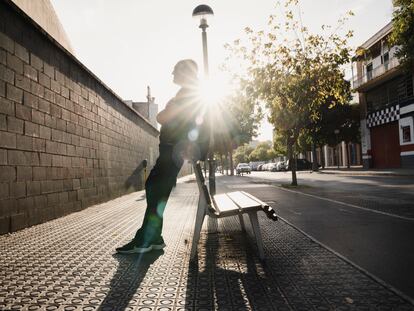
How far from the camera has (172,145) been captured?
3.69 meters

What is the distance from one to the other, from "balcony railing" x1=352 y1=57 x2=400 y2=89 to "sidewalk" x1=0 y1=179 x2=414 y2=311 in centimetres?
2556

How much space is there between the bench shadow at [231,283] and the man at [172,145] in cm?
62

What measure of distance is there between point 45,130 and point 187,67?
347 cm

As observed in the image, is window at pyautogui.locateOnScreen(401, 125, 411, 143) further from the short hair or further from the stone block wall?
the short hair

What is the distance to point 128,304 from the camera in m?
2.23

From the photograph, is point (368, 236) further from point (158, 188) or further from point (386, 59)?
point (386, 59)

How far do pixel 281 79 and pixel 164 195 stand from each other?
33.6 ft

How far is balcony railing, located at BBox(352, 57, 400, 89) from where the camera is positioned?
25644mm

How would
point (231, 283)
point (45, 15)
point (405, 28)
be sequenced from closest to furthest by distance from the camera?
point (231, 283) < point (405, 28) < point (45, 15)

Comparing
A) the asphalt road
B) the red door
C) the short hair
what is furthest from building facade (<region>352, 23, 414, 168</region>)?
the short hair

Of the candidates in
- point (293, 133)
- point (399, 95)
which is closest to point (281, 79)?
point (293, 133)

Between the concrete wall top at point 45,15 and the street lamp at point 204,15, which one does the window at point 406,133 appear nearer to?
the street lamp at point 204,15

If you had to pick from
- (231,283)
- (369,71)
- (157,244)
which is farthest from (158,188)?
(369,71)

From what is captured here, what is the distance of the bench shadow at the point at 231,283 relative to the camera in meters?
2.19
